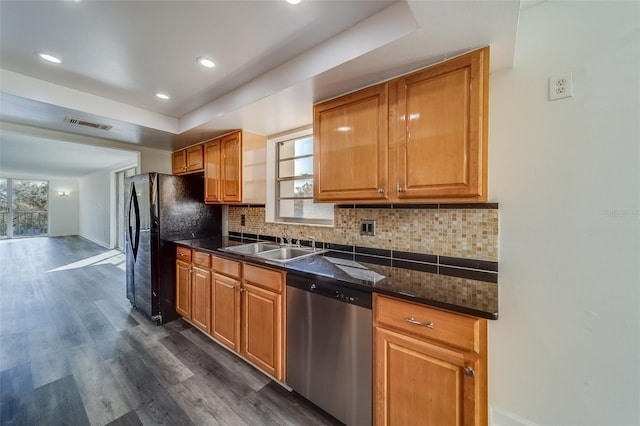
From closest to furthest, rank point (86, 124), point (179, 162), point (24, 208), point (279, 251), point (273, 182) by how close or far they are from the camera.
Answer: point (279, 251) < point (86, 124) < point (273, 182) < point (179, 162) < point (24, 208)

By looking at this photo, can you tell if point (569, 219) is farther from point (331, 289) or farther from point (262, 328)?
point (262, 328)

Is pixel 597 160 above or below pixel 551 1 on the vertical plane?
below

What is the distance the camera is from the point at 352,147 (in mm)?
1685

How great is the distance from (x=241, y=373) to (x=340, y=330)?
1.08m

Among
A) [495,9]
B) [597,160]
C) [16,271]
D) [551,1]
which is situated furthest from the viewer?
[16,271]

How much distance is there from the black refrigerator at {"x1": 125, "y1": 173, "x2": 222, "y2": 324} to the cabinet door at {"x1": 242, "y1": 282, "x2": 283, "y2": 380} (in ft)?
4.45

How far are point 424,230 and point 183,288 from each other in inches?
101

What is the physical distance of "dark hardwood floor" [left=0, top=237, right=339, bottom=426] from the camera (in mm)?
1547

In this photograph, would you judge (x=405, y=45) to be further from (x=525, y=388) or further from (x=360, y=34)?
A: (x=525, y=388)

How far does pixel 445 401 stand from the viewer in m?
1.09

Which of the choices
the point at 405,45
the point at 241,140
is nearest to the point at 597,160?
the point at 405,45

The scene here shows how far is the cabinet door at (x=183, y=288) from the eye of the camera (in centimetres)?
263

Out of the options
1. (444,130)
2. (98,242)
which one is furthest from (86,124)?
(98,242)

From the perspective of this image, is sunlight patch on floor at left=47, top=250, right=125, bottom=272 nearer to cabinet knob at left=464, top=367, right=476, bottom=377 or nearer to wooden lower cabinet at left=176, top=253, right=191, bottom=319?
wooden lower cabinet at left=176, top=253, right=191, bottom=319
